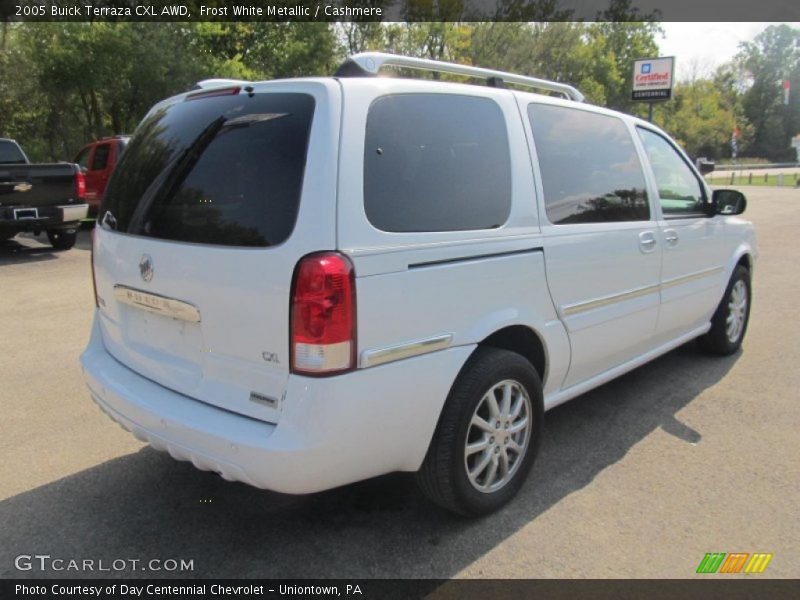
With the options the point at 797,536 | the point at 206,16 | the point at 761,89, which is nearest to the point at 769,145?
the point at 761,89

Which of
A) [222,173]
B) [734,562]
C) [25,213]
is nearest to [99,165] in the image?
[25,213]

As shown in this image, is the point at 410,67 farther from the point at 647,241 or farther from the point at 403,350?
the point at 647,241

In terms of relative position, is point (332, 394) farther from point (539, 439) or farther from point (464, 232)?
point (539, 439)

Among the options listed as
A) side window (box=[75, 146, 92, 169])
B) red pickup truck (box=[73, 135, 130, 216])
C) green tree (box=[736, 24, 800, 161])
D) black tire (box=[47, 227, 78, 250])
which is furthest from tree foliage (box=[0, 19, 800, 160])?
green tree (box=[736, 24, 800, 161])

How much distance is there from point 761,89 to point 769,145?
28.9 ft

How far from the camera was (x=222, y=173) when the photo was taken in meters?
2.58

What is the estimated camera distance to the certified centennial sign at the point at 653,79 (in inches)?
1081

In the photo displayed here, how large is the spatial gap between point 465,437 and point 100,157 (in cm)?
1316

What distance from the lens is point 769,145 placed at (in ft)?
276

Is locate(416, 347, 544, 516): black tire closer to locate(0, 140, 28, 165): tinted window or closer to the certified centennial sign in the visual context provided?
locate(0, 140, 28, 165): tinted window

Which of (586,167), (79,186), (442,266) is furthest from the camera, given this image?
(79,186)

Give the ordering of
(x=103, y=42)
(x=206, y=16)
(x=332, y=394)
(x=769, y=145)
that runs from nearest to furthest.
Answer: (x=332, y=394) → (x=103, y=42) → (x=206, y=16) → (x=769, y=145)

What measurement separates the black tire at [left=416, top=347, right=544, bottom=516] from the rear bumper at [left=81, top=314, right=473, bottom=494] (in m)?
0.09

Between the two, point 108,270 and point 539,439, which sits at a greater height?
point 108,270
